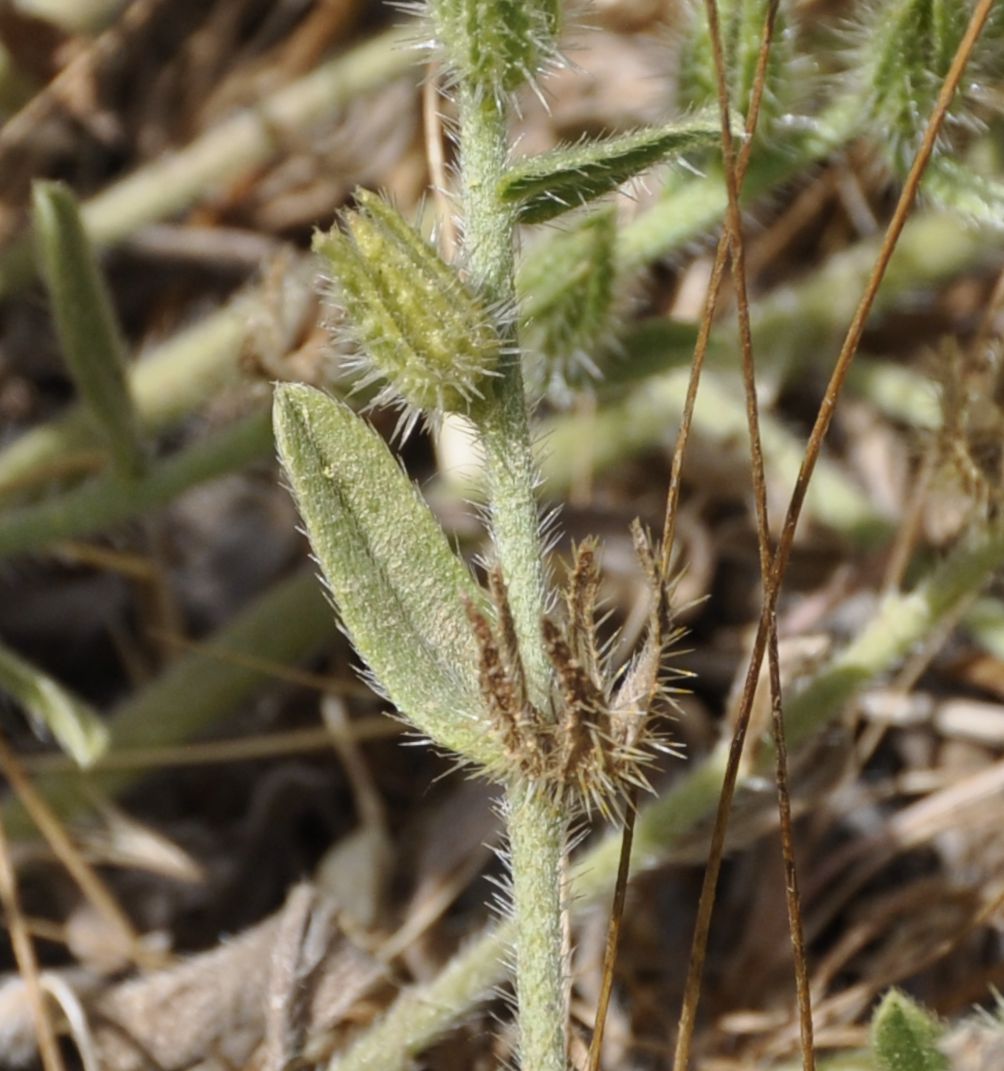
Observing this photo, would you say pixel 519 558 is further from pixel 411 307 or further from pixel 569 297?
pixel 569 297

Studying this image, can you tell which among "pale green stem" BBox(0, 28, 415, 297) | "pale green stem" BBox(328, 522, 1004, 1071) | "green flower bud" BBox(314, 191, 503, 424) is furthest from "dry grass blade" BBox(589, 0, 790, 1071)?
"pale green stem" BBox(0, 28, 415, 297)

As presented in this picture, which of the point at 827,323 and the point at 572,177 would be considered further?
the point at 827,323

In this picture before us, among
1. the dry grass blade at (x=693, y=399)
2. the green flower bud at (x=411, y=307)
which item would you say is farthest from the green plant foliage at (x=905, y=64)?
the green flower bud at (x=411, y=307)

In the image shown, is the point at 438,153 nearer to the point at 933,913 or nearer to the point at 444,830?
the point at 444,830

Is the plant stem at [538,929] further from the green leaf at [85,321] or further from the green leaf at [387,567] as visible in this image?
the green leaf at [85,321]

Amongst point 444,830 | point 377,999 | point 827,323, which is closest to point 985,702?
point 827,323

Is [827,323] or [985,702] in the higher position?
[827,323]

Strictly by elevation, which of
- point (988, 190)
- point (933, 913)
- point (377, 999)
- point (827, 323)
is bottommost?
point (933, 913)

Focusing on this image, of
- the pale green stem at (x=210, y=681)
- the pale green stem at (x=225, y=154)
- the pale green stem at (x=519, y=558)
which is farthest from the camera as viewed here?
the pale green stem at (x=225, y=154)
